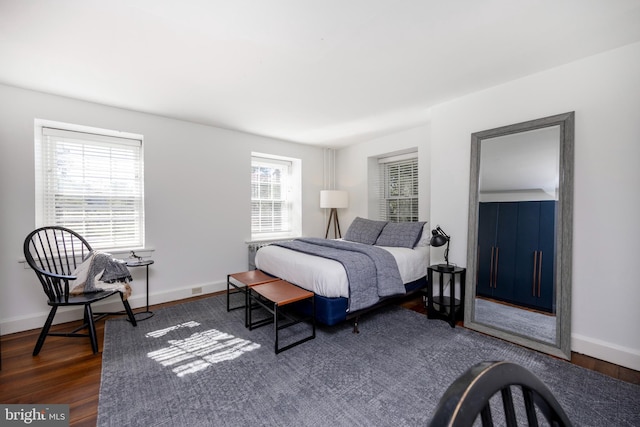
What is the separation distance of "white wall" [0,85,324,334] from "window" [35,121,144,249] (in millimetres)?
171

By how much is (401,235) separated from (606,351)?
2035 millimetres

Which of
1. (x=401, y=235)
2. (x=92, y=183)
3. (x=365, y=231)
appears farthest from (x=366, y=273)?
(x=92, y=183)

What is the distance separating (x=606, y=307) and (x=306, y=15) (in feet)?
9.99

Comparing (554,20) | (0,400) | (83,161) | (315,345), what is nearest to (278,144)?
(83,161)

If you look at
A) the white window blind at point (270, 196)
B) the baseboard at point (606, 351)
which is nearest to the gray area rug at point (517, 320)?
the baseboard at point (606, 351)

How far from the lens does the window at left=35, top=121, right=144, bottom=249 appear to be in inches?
116

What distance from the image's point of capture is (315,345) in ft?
7.96

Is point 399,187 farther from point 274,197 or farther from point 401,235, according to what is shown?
point 274,197

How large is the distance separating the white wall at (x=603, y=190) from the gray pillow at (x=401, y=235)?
1.54m

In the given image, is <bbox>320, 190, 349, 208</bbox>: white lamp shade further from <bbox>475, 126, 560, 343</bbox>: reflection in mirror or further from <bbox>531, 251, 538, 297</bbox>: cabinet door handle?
<bbox>531, 251, 538, 297</bbox>: cabinet door handle

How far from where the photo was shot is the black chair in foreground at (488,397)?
1.27 feet

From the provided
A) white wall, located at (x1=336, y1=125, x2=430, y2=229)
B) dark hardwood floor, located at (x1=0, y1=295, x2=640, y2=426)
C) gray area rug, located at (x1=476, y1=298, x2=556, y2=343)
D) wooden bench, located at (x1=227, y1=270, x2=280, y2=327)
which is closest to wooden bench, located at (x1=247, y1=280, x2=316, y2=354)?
wooden bench, located at (x1=227, y1=270, x2=280, y2=327)

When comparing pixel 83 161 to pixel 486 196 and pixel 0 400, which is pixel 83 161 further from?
pixel 486 196

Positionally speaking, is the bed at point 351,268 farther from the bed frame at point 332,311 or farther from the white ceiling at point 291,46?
the white ceiling at point 291,46
